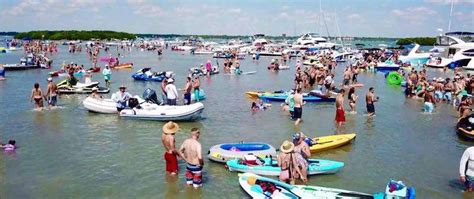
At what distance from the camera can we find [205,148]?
1619cm

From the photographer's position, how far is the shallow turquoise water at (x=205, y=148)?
12.3 metres

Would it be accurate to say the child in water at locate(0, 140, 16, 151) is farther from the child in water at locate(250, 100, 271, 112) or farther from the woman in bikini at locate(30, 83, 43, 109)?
the child in water at locate(250, 100, 271, 112)

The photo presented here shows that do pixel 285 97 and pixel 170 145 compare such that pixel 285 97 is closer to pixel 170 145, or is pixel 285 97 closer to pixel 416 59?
pixel 170 145

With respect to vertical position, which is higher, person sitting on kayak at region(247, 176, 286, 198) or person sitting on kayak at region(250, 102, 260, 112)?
person sitting on kayak at region(247, 176, 286, 198)

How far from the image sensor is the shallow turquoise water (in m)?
12.3

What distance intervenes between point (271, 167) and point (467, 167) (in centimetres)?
493

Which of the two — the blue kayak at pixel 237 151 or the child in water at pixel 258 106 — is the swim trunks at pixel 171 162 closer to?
the blue kayak at pixel 237 151

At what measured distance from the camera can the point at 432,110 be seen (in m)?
24.2

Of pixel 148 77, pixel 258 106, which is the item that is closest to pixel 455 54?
pixel 148 77

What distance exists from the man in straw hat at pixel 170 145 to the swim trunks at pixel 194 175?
0.81 m

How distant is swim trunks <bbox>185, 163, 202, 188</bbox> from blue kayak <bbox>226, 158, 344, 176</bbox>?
5.08ft

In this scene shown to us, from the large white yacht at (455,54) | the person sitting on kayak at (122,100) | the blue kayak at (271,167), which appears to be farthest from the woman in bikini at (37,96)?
the large white yacht at (455,54)

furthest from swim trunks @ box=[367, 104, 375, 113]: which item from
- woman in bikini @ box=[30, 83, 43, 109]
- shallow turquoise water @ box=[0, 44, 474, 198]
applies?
woman in bikini @ box=[30, 83, 43, 109]

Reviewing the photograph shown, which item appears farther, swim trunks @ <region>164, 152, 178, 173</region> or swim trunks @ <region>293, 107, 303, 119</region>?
swim trunks @ <region>293, 107, 303, 119</region>
